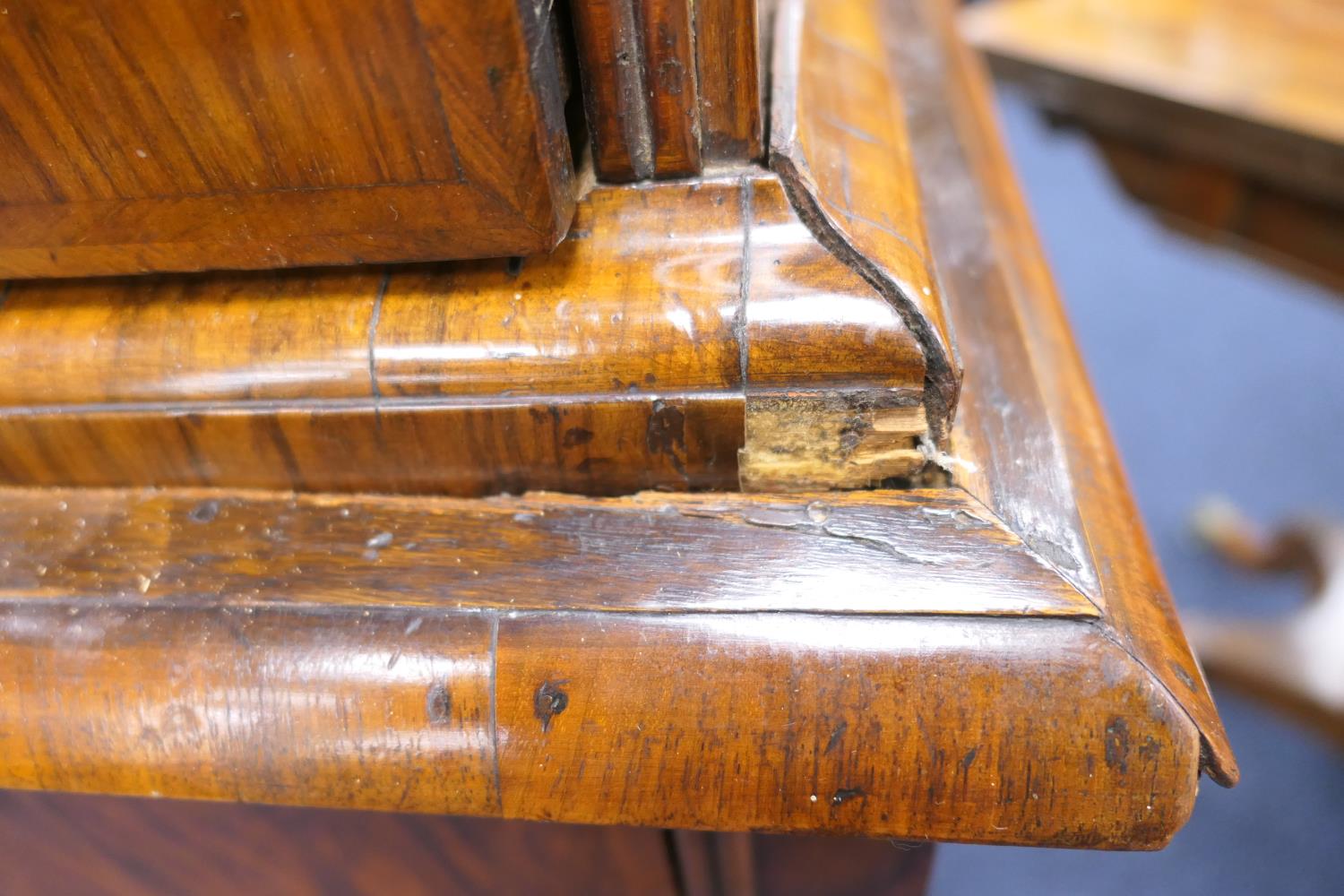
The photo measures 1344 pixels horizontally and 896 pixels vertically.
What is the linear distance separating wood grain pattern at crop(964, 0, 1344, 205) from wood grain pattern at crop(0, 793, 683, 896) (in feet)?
2.73

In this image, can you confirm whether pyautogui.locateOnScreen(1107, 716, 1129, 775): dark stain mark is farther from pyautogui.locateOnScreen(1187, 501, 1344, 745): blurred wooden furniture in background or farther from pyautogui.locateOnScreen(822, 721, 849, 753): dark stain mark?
pyautogui.locateOnScreen(1187, 501, 1344, 745): blurred wooden furniture in background

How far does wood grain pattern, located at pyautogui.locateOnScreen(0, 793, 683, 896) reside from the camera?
477 mm

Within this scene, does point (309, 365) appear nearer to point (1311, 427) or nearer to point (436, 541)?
point (436, 541)

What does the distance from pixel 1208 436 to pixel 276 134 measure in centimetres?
149

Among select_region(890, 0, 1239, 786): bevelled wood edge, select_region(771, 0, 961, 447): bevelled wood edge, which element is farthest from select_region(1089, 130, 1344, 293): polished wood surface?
select_region(771, 0, 961, 447): bevelled wood edge

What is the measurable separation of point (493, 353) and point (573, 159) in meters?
0.10

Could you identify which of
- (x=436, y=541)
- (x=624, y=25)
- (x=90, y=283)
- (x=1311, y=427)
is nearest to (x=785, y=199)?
(x=624, y=25)

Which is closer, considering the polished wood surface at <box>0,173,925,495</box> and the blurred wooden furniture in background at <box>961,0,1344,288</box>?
the polished wood surface at <box>0,173,925,495</box>

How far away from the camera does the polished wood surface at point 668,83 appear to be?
37 cm

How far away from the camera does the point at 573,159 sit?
0.43 m

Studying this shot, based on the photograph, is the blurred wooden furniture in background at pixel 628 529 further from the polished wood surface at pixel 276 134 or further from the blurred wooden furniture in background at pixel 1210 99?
the blurred wooden furniture in background at pixel 1210 99

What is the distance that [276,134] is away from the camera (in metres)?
0.37

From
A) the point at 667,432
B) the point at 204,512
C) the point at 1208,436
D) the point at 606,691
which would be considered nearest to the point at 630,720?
the point at 606,691

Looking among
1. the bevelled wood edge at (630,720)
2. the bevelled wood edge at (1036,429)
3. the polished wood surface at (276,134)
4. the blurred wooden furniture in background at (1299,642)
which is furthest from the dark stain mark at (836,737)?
the blurred wooden furniture in background at (1299,642)
